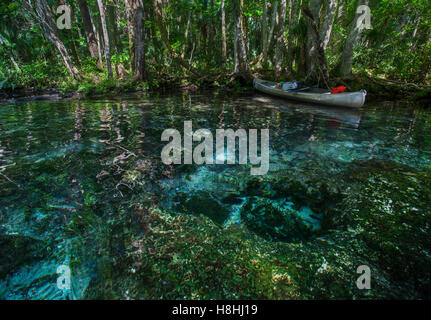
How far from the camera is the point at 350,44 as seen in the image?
40.6 feet

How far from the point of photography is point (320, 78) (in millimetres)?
12914

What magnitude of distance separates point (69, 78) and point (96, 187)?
49.1ft

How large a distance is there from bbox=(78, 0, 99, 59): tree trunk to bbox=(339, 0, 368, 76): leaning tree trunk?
18.8 meters

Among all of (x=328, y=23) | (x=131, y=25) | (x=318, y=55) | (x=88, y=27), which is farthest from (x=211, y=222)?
(x=88, y=27)

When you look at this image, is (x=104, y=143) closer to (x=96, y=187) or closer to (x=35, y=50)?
(x=96, y=187)

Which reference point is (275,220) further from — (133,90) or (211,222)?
(133,90)

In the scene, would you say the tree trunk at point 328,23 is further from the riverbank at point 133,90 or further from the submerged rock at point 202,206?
the submerged rock at point 202,206

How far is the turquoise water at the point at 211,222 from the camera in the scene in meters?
1.82

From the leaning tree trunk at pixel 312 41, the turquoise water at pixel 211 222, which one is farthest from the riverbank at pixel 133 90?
the turquoise water at pixel 211 222

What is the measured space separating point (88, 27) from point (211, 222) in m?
21.4

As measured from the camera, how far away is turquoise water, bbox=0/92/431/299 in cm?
182

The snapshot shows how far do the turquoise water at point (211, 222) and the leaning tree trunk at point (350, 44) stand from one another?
1022 centimetres

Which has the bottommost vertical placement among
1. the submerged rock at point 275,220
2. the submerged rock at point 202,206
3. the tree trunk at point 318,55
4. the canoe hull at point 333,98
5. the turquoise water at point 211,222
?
A: the submerged rock at point 275,220
